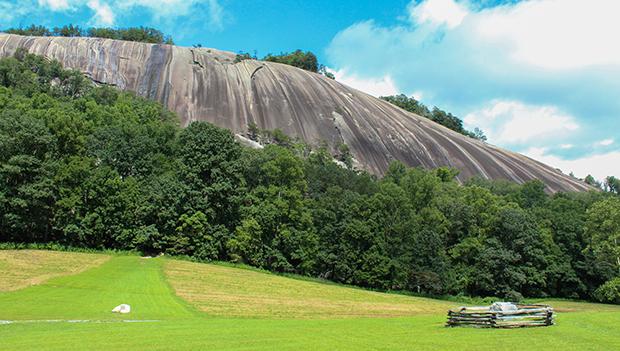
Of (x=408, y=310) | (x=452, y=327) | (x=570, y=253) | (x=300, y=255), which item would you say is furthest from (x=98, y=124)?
(x=570, y=253)

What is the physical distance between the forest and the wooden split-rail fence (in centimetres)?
3554

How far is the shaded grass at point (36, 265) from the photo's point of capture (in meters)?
35.2

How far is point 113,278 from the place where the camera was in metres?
38.8

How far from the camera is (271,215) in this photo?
193 feet

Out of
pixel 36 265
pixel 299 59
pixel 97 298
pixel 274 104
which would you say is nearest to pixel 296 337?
pixel 97 298

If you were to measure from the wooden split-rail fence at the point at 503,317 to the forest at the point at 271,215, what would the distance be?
35.5m

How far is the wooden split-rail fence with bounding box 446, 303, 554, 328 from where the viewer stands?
68.5 feet

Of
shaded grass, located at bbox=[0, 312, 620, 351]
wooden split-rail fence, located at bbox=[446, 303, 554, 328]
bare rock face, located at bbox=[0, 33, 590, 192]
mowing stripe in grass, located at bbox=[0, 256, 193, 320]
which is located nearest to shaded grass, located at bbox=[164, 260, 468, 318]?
mowing stripe in grass, located at bbox=[0, 256, 193, 320]

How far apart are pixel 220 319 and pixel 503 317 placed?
13348mm

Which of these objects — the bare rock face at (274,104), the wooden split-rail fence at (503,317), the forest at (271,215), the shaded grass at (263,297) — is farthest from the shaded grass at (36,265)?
the bare rock face at (274,104)

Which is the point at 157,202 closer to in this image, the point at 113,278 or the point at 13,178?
the point at 13,178

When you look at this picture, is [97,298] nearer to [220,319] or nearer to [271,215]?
[220,319]

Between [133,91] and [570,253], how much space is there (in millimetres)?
78772

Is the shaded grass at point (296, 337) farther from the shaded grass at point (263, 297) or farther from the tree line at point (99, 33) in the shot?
the tree line at point (99, 33)
